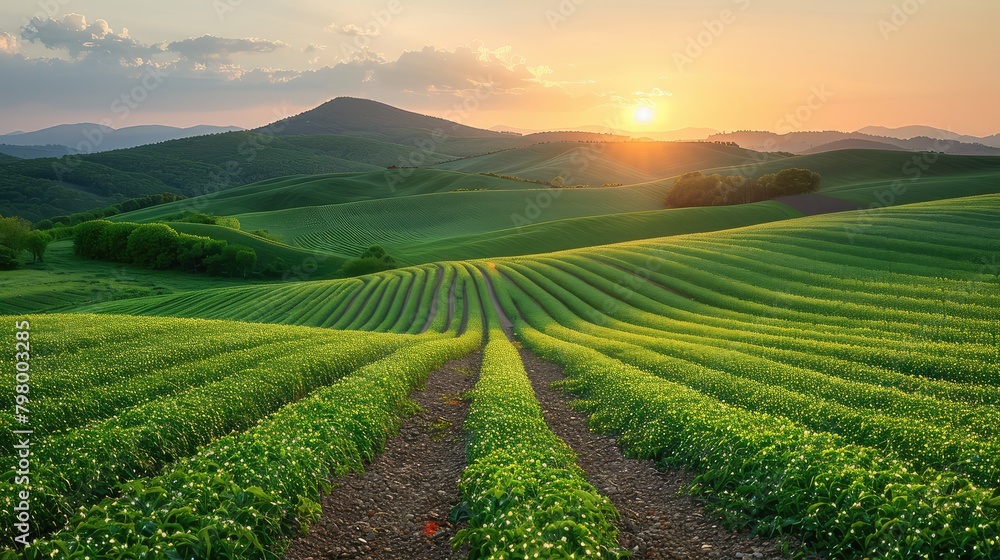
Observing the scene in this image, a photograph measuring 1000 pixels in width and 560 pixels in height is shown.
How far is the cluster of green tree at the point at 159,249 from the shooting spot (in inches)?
4065

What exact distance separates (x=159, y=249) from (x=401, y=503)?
110m

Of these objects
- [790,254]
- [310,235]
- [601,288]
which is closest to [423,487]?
[601,288]

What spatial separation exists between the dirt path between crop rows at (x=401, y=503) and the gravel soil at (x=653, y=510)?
3.69m

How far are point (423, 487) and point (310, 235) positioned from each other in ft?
438

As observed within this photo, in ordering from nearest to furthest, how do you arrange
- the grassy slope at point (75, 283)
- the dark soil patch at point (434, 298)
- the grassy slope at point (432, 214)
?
1. the dark soil patch at point (434, 298)
2. the grassy slope at point (75, 283)
3. the grassy slope at point (432, 214)

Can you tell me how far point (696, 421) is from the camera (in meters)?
15.4

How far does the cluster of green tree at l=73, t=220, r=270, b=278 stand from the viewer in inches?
4065

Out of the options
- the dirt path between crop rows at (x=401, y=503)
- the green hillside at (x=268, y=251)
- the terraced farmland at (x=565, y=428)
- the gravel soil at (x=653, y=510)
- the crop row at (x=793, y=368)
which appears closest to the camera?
the terraced farmland at (x=565, y=428)

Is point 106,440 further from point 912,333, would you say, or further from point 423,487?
point 912,333

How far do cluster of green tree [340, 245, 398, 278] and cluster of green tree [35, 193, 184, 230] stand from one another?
101m

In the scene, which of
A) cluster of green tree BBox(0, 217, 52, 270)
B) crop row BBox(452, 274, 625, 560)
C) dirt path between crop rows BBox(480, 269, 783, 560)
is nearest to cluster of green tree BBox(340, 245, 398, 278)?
cluster of green tree BBox(0, 217, 52, 270)

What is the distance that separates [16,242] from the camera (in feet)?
295

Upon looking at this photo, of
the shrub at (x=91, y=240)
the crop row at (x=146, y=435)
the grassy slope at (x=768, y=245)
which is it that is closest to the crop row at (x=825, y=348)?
the grassy slope at (x=768, y=245)

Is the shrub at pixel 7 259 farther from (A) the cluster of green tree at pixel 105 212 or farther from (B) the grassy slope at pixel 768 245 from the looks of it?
(A) the cluster of green tree at pixel 105 212
